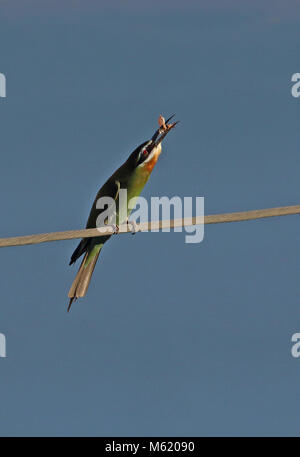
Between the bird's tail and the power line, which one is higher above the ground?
the bird's tail

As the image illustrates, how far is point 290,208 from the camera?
6.77m

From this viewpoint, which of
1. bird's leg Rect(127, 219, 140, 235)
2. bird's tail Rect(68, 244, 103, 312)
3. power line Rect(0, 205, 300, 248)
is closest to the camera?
power line Rect(0, 205, 300, 248)

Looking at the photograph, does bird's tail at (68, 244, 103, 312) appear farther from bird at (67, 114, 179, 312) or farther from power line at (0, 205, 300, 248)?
power line at (0, 205, 300, 248)

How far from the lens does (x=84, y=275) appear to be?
9.09 metres

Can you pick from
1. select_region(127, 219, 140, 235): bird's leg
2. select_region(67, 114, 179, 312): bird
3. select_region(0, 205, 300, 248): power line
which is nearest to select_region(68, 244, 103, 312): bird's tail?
select_region(67, 114, 179, 312): bird

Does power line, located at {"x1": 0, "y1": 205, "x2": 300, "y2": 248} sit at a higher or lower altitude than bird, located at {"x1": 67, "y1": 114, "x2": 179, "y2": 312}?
lower

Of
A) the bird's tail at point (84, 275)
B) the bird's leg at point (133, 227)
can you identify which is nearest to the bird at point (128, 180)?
the bird's tail at point (84, 275)

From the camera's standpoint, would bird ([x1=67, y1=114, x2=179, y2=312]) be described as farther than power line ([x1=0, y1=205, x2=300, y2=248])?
Yes

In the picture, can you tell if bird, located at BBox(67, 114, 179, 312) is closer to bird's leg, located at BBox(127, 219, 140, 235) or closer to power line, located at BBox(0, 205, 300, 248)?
bird's leg, located at BBox(127, 219, 140, 235)

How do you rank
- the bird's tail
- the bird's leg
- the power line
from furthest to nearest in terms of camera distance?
the bird's tail
the bird's leg
the power line

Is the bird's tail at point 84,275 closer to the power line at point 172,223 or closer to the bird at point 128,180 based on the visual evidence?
A: the bird at point 128,180

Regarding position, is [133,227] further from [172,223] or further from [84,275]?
[172,223]

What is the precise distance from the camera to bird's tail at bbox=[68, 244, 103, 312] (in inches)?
350

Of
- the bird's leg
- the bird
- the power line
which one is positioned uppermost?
the bird
